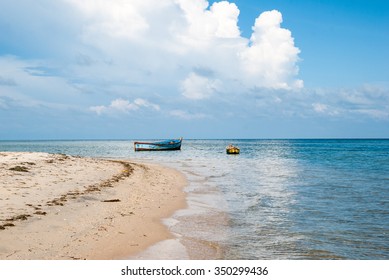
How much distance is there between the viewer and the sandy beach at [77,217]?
8977 mm

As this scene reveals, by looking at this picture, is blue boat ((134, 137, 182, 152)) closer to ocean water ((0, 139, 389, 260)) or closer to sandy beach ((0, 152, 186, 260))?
ocean water ((0, 139, 389, 260))

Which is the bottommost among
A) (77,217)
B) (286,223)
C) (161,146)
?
(286,223)

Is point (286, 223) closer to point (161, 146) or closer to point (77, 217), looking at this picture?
point (77, 217)

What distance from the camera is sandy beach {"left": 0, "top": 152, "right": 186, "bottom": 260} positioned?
8977mm

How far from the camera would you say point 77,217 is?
12406 mm

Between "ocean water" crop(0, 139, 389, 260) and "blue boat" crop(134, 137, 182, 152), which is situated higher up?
"blue boat" crop(134, 137, 182, 152)

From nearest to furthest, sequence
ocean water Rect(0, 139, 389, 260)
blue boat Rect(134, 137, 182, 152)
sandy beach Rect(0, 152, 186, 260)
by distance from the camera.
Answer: sandy beach Rect(0, 152, 186, 260) → ocean water Rect(0, 139, 389, 260) → blue boat Rect(134, 137, 182, 152)

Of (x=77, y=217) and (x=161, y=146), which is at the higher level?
(x=161, y=146)

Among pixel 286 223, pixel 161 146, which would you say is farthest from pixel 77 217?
pixel 161 146

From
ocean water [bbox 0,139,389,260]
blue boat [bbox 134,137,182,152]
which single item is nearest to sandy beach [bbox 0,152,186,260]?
ocean water [bbox 0,139,389,260]

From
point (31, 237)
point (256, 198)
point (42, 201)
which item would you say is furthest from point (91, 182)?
point (31, 237)

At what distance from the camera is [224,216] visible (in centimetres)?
1467
